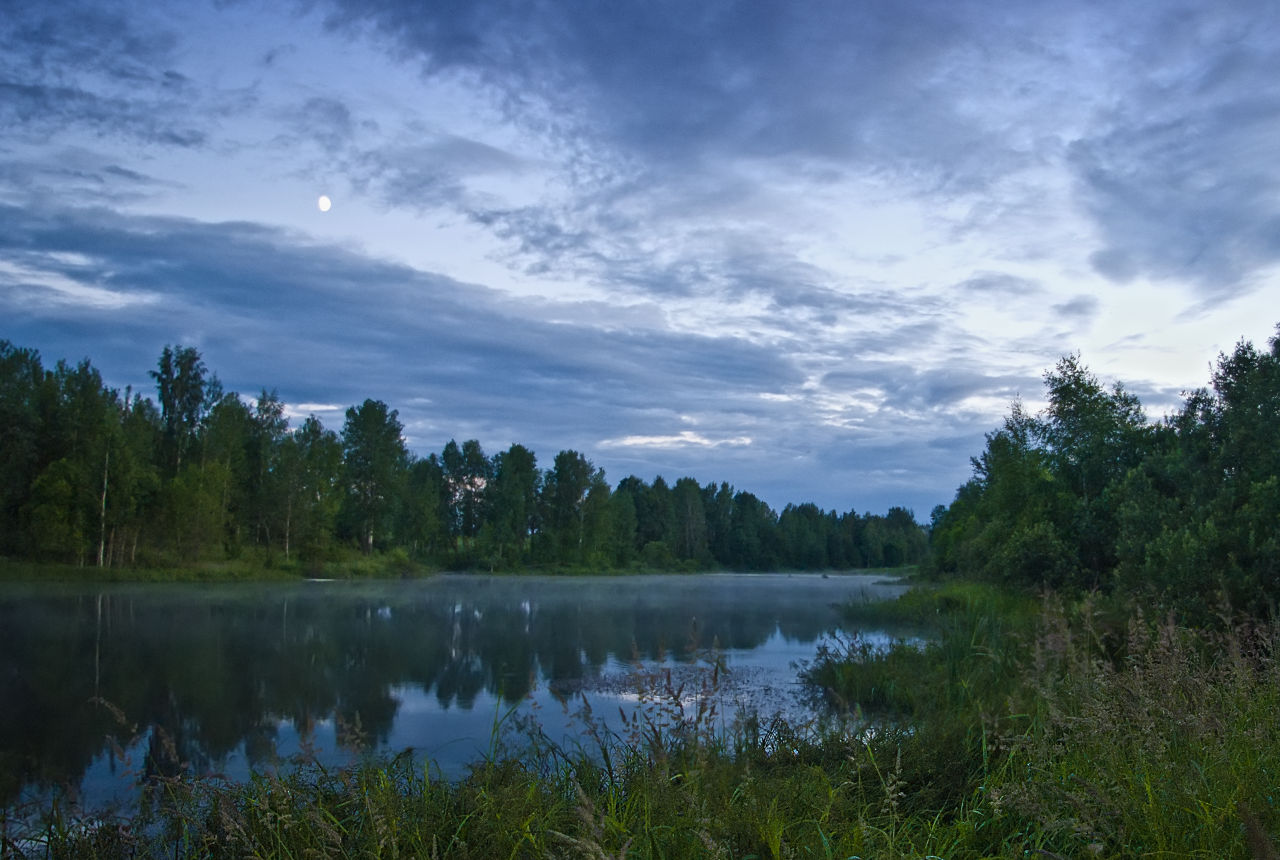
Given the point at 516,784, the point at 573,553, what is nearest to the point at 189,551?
the point at 573,553

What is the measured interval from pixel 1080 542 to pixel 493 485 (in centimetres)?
6913

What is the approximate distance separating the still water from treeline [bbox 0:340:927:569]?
10.2m

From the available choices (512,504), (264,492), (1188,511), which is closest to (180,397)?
(264,492)

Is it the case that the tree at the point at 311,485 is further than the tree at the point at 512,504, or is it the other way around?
the tree at the point at 512,504

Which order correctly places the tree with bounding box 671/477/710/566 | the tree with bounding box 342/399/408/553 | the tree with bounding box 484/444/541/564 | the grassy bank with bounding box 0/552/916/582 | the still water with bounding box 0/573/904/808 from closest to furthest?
the still water with bounding box 0/573/904/808, the grassy bank with bounding box 0/552/916/582, the tree with bounding box 342/399/408/553, the tree with bounding box 484/444/541/564, the tree with bounding box 671/477/710/566

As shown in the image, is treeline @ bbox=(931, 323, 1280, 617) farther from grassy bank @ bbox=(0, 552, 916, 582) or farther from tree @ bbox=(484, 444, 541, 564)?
tree @ bbox=(484, 444, 541, 564)

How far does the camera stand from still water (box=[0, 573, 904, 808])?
991cm

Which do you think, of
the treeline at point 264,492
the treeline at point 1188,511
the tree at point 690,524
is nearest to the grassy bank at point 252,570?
the treeline at point 264,492

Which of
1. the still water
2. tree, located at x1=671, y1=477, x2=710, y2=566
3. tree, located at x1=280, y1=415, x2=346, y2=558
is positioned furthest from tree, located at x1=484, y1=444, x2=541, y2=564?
the still water

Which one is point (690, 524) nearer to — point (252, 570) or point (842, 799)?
point (252, 570)

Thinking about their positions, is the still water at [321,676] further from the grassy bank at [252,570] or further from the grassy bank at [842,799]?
the grassy bank at [252,570]

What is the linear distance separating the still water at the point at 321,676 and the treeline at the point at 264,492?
10.2 m

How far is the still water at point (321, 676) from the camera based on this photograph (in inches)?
390

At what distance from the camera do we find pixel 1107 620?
12586 millimetres
